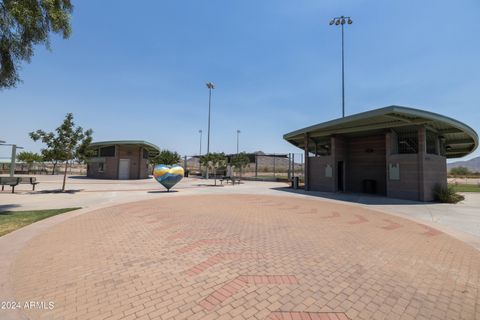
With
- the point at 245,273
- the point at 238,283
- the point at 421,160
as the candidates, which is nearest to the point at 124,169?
the point at 245,273

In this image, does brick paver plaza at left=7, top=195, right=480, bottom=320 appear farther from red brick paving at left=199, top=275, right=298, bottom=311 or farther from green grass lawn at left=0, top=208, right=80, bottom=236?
green grass lawn at left=0, top=208, right=80, bottom=236

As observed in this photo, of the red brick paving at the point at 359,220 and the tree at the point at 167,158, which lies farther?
the tree at the point at 167,158

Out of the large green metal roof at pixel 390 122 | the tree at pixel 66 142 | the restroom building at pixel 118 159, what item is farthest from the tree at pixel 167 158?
the large green metal roof at pixel 390 122

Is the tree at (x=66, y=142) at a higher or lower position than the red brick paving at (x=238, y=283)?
higher

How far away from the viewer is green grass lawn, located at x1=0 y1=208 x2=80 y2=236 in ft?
21.6

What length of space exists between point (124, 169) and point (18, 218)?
25.8 meters

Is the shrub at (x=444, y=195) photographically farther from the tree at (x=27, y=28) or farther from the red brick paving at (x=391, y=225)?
the tree at (x=27, y=28)

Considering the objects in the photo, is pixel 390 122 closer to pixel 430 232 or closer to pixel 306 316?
pixel 430 232

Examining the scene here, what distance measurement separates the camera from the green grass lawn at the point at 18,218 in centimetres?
657

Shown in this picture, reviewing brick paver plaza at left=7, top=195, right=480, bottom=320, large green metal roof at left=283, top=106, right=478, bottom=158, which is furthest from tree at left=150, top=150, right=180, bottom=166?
brick paver plaza at left=7, top=195, right=480, bottom=320

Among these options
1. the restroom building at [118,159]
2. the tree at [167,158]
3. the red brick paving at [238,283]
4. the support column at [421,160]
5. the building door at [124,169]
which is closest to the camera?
the red brick paving at [238,283]

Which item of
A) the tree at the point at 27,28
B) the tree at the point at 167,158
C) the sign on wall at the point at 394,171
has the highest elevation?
the tree at the point at 27,28

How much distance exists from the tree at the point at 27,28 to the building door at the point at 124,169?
2352 cm

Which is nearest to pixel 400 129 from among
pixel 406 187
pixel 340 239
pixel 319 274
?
pixel 406 187
